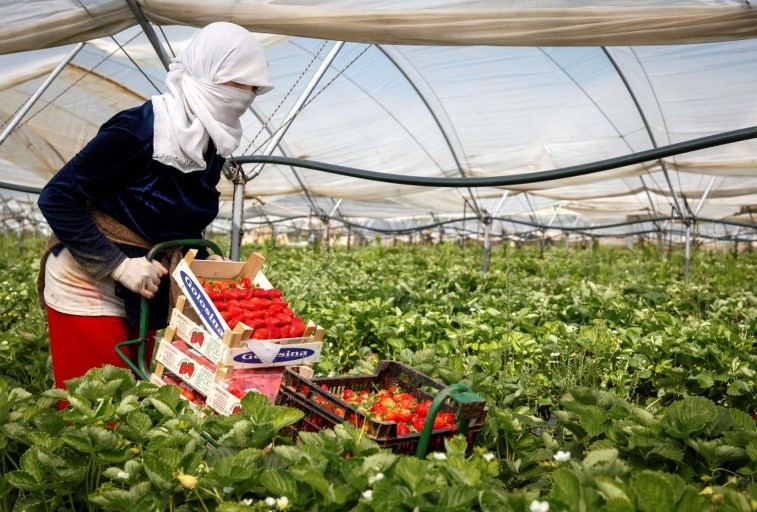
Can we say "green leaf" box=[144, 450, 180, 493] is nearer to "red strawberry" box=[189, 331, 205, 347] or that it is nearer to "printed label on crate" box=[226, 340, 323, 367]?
"printed label on crate" box=[226, 340, 323, 367]

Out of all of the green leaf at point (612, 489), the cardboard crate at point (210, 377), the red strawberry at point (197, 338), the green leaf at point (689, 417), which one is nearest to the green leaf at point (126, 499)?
the cardboard crate at point (210, 377)

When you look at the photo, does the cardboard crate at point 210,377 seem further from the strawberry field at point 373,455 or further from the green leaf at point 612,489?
the green leaf at point 612,489

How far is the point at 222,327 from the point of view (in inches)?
84.7

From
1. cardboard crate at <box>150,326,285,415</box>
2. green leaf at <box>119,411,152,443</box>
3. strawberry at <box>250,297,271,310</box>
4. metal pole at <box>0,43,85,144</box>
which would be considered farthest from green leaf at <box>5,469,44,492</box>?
metal pole at <box>0,43,85,144</box>

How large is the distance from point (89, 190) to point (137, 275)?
31cm

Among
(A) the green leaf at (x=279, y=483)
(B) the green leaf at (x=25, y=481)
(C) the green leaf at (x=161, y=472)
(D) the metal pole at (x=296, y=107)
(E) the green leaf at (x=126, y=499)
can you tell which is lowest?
(B) the green leaf at (x=25, y=481)

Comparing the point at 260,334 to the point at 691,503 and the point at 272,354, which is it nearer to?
the point at 272,354

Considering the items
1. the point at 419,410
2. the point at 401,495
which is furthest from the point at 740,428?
the point at 401,495

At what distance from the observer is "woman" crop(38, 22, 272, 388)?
2.18m

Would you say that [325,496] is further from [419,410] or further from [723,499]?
[723,499]

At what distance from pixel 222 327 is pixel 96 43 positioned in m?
5.65

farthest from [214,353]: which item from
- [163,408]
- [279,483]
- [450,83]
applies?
[450,83]

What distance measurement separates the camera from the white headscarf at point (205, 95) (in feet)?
7.14

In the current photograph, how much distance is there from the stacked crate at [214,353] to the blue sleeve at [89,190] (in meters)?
0.25
